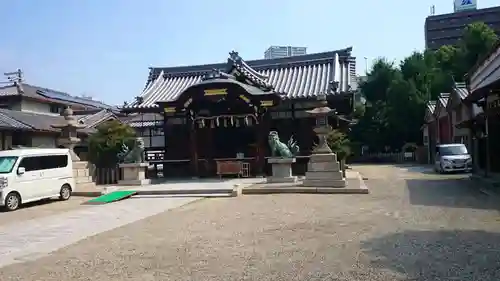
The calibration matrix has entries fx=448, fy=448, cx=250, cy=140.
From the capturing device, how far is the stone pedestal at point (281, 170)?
1703cm

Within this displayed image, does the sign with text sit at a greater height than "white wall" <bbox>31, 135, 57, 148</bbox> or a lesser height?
greater

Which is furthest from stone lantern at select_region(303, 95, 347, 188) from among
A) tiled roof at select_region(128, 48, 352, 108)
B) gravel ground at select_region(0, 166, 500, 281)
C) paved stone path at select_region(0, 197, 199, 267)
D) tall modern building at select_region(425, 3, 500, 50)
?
tall modern building at select_region(425, 3, 500, 50)

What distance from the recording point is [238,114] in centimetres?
2073

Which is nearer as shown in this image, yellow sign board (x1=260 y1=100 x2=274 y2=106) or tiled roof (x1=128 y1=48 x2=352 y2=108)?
yellow sign board (x1=260 y1=100 x2=274 y2=106)

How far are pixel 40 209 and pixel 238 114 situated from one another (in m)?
10.1

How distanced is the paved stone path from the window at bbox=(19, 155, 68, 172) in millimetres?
2401

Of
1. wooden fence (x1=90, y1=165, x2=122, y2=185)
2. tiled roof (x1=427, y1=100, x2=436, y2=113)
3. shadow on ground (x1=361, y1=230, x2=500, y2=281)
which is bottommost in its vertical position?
shadow on ground (x1=361, y1=230, x2=500, y2=281)

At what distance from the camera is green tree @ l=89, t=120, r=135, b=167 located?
66.3 feet

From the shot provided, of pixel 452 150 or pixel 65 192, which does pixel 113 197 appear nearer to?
pixel 65 192

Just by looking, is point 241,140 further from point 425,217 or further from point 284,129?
point 425,217

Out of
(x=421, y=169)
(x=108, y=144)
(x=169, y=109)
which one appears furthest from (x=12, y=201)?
(x=421, y=169)

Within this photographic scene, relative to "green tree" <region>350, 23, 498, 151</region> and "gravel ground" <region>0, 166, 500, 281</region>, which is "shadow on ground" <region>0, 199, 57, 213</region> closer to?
"gravel ground" <region>0, 166, 500, 281</region>

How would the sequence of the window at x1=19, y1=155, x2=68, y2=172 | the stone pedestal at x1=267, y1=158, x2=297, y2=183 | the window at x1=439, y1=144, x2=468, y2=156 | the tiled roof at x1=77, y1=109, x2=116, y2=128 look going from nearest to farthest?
the window at x1=19, y1=155, x2=68, y2=172, the stone pedestal at x1=267, y1=158, x2=297, y2=183, the window at x1=439, y1=144, x2=468, y2=156, the tiled roof at x1=77, y1=109, x2=116, y2=128

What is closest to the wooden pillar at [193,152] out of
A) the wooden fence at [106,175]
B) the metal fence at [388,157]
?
the wooden fence at [106,175]
